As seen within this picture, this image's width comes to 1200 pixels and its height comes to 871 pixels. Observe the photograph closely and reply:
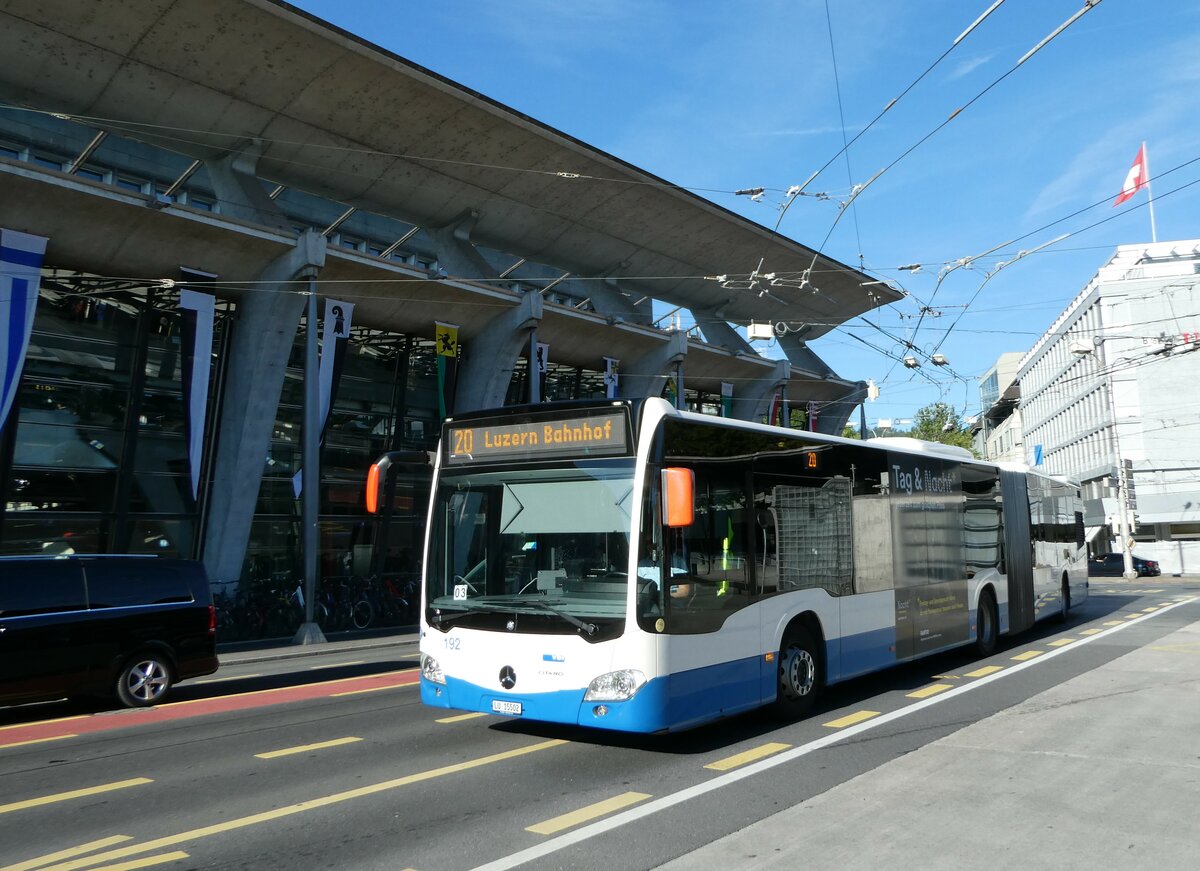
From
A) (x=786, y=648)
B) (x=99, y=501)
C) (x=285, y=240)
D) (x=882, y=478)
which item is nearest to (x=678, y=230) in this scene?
(x=285, y=240)

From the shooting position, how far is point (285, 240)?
76.2 ft

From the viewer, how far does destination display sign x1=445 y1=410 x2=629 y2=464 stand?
26.2 feet

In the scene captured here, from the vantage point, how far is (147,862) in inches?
215

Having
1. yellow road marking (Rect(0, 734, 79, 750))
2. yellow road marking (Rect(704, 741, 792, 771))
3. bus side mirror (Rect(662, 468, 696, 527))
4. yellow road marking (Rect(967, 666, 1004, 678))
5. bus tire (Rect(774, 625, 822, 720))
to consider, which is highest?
bus side mirror (Rect(662, 468, 696, 527))

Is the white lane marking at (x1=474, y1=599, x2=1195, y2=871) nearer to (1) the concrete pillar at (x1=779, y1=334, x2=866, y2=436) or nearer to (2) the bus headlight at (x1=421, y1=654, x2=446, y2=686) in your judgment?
(2) the bus headlight at (x1=421, y1=654, x2=446, y2=686)

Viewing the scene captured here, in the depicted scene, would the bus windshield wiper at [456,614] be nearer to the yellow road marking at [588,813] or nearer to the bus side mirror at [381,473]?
the bus side mirror at [381,473]

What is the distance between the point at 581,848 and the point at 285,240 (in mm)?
20345

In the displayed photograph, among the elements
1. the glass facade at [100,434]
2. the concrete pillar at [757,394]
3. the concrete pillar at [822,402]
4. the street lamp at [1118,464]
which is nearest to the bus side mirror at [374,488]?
the glass facade at [100,434]

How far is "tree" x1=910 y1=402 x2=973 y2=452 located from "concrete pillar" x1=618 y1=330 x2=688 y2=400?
53.6m

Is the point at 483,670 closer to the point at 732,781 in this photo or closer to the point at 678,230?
the point at 732,781

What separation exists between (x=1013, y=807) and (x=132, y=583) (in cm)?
1034

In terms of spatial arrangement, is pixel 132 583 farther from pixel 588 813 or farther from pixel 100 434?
pixel 100 434

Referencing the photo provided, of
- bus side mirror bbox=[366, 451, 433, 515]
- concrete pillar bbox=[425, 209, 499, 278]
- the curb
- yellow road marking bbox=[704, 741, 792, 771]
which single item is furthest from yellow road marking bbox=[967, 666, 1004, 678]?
concrete pillar bbox=[425, 209, 499, 278]

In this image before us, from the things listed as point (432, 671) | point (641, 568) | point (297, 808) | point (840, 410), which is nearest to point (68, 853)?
point (297, 808)
